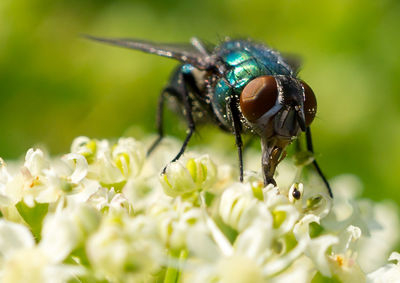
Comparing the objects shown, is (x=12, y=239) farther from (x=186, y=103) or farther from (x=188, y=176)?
(x=186, y=103)

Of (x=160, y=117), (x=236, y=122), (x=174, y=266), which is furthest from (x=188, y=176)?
(x=160, y=117)

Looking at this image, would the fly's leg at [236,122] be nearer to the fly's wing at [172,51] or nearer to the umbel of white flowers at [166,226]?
the umbel of white flowers at [166,226]

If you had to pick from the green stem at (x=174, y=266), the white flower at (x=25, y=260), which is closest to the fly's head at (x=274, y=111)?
the green stem at (x=174, y=266)

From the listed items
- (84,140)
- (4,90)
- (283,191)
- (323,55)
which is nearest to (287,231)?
(283,191)

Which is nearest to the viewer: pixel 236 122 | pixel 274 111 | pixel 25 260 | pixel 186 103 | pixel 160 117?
pixel 25 260

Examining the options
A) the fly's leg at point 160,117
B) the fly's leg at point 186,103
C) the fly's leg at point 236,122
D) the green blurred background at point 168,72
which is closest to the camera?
the fly's leg at point 236,122

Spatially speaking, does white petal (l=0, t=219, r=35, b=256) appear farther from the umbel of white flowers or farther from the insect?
the insect

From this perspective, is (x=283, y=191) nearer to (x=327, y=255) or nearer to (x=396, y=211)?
(x=327, y=255)
